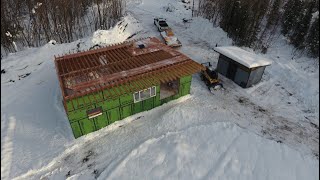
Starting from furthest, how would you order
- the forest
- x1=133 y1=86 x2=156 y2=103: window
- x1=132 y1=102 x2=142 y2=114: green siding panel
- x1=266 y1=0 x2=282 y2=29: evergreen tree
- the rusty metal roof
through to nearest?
1. x1=266 y1=0 x2=282 y2=29: evergreen tree
2. the forest
3. x1=132 y1=102 x2=142 y2=114: green siding panel
4. x1=133 y1=86 x2=156 y2=103: window
5. the rusty metal roof

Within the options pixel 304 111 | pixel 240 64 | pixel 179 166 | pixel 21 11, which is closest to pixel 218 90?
pixel 240 64

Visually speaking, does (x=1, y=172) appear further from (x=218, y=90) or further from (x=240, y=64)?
(x=240, y=64)

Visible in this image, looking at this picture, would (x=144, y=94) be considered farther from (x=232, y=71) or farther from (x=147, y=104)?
(x=232, y=71)

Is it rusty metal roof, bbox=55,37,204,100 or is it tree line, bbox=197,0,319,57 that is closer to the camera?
rusty metal roof, bbox=55,37,204,100

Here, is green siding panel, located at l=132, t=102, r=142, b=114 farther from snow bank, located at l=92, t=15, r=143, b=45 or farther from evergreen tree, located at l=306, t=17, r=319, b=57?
evergreen tree, located at l=306, t=17, r=319, b=57

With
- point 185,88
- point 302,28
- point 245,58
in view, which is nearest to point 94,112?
point 185,88

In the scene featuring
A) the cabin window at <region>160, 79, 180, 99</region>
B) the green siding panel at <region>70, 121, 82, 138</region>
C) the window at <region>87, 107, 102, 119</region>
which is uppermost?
the window at <region>87, 107, 102, 119</region>

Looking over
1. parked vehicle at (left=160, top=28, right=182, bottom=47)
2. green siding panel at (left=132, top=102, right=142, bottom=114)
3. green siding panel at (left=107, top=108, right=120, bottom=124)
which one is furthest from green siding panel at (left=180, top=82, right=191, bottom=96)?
parked vehicle at (left=160, top=28, right=182, bottom=47)
